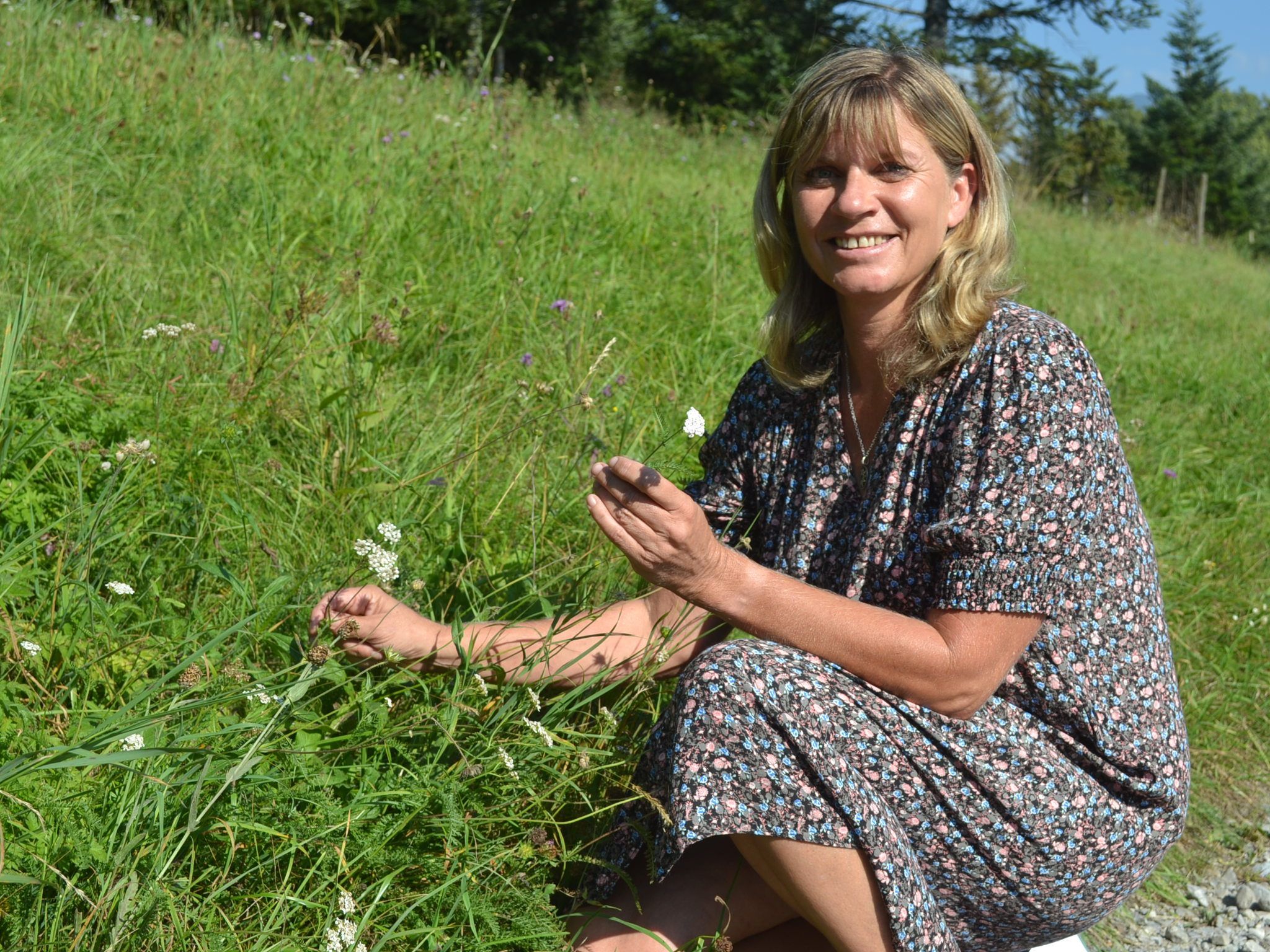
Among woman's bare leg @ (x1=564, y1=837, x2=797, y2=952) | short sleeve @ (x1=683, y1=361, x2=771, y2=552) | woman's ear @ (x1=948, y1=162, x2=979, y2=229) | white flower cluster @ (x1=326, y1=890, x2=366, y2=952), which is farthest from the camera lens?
short sleeve @ (x1=683, y1=361, x2=771, y2=552)

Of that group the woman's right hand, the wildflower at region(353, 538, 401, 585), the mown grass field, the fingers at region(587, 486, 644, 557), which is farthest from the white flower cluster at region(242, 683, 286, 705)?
the fingers at region(587, 486, 644, 557)

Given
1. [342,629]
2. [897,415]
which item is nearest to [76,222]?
[342,629]

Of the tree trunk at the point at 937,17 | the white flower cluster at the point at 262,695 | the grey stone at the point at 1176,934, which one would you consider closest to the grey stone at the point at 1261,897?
the grey stone at the point at 1176,934

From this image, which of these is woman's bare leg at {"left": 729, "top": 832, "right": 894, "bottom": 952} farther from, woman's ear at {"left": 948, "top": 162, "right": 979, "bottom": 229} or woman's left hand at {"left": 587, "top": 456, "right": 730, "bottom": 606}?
woman's ear at {"left": 948, "top": 162, "right": 979, "bottom": 229}

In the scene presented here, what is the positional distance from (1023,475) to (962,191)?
63cm

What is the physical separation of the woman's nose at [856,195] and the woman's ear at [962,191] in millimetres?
187

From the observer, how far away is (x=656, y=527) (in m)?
1.84

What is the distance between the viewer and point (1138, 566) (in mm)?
2086

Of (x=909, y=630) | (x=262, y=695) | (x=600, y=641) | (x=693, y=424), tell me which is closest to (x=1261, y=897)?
(x=909, y=630)

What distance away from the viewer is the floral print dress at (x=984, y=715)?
5.90 ft

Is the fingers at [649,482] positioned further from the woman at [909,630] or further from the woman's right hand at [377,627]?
the woman's right hand at [377,627]

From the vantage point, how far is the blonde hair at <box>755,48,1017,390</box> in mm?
2100

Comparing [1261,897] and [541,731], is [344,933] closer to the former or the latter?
[541,731]

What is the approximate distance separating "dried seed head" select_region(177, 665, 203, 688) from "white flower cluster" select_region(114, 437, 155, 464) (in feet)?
1.60
